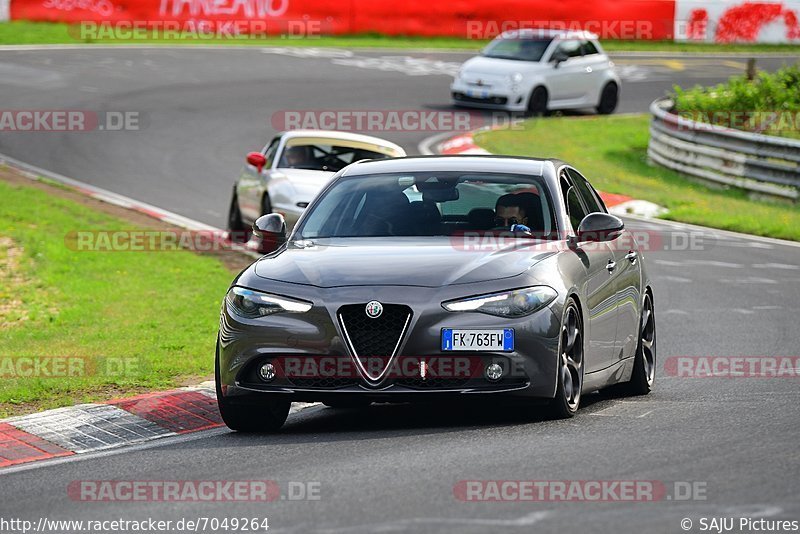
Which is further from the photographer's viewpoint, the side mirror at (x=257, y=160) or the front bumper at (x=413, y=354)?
the side mirror at (x=257, y=160)

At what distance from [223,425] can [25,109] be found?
72.5ft

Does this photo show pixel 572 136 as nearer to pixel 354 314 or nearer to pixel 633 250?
pixel 633 250

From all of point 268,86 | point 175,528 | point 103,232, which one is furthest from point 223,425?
point 268,86

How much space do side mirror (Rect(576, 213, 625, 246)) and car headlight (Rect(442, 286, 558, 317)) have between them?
3.35ft

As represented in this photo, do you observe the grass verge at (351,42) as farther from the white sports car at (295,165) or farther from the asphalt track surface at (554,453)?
the asphalt track surface at (554,453)

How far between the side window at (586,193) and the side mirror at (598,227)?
90 centimetres

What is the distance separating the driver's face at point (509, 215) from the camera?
9703 millimetres

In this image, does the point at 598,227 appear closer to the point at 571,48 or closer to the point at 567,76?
the point at 567,76

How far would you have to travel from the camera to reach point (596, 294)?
9.68 m

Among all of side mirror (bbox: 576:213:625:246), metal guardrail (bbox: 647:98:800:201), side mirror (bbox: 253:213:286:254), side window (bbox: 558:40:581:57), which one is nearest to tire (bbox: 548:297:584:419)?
side mirror (bbox: 576:213:625:246)

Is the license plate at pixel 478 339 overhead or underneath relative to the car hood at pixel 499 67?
overhead

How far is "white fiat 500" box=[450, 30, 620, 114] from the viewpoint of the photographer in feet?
105

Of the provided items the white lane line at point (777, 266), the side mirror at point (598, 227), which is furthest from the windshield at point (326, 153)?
the side mirror at point (598, 227)

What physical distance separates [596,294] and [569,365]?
0.78 m
